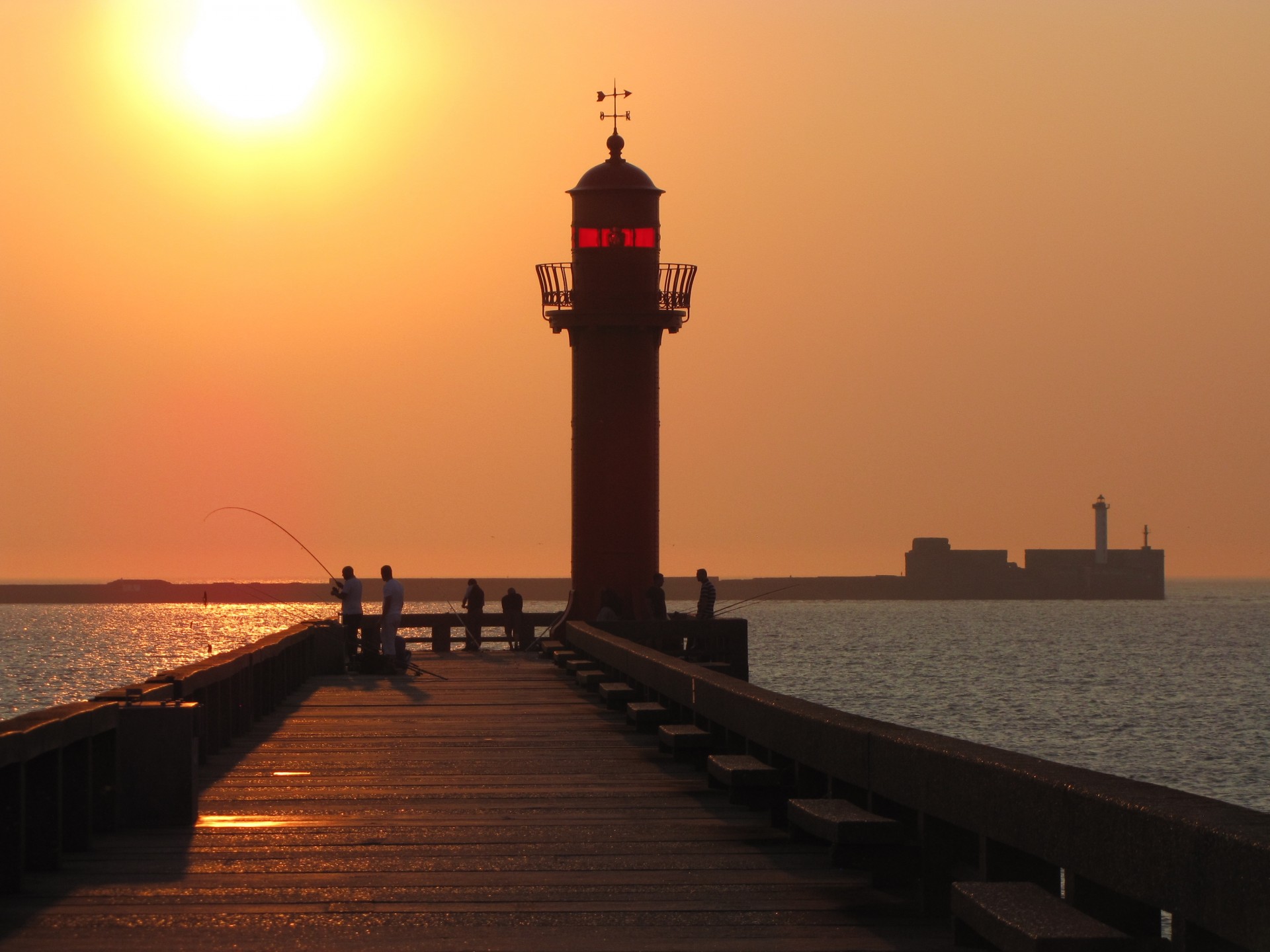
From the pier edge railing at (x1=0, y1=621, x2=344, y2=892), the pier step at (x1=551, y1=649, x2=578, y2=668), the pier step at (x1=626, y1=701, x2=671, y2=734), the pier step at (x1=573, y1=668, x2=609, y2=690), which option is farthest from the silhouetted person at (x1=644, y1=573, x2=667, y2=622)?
the pier edge railing at (x1=0, y1=621, x2=344, y2=892)

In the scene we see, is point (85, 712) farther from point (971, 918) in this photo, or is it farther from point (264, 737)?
point (264, 737)

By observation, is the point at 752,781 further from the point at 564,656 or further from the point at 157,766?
the point at 564,656

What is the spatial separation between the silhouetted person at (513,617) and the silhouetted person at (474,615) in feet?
1.69

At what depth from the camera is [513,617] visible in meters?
34.7

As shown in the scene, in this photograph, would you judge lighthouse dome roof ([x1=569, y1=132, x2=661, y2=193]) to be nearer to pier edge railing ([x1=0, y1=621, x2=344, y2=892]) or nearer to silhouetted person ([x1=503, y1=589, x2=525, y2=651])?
silhouetted person ([x1=503, y1=589, x2=525, y2=651])

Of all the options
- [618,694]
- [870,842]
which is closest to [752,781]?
[870,842]

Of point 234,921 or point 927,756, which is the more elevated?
point 927,756

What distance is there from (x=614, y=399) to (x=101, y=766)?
923 inches

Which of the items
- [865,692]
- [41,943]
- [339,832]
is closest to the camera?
[41,943]

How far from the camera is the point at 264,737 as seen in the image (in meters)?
15.5

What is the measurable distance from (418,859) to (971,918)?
12.1 ft

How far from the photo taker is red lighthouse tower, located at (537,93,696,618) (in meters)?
33.1

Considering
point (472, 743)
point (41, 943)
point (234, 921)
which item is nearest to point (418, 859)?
point (234, 921)

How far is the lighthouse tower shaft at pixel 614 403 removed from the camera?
3309cm
